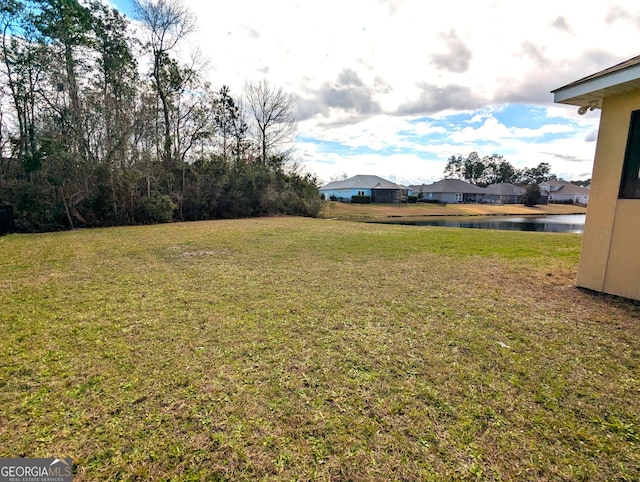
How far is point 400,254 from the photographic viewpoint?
7664 millimetres

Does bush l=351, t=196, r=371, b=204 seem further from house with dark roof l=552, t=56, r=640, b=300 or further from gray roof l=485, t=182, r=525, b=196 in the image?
house with dark roof l=552, t=56, r=640, b=300

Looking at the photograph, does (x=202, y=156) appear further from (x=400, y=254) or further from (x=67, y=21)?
(x=400, y=254)

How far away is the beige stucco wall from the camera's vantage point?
413 centimetres

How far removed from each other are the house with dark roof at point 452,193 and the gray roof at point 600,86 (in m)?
54.1

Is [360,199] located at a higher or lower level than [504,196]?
lower

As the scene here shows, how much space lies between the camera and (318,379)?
7.97 feet

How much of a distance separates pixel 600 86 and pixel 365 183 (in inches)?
2046

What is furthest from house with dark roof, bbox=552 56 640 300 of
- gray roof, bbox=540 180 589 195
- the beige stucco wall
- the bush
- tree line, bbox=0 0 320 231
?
gray roof, bbox=540 180 589 195

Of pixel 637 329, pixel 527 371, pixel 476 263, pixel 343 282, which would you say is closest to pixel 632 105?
pixel 637 329
